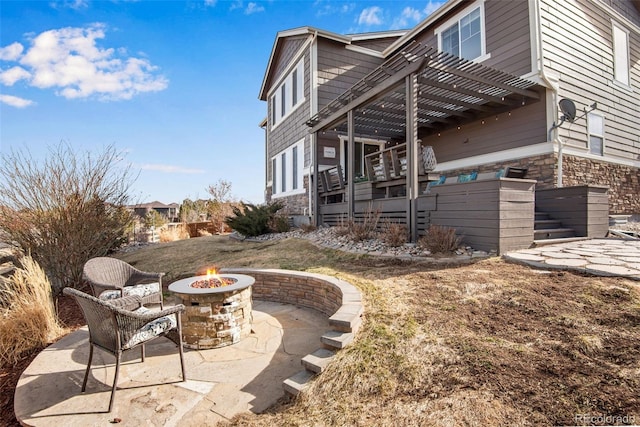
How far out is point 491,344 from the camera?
227 centimetres

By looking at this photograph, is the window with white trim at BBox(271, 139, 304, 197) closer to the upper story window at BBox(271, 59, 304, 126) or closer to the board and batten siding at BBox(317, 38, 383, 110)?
the upper story window at BBox(271, 59, 304, 126)

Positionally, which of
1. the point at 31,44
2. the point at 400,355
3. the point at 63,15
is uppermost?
the point at 63,15

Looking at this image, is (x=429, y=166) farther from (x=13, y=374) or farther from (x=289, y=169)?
(x=289, y=169)

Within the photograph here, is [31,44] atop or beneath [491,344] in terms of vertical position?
atop

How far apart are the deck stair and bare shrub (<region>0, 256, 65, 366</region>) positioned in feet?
22.1

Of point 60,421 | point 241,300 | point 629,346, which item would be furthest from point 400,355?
point 60,421

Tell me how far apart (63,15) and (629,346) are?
10.7m

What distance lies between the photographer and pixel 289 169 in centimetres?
Result: 1280

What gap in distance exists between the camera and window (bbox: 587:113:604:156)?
8.35 m

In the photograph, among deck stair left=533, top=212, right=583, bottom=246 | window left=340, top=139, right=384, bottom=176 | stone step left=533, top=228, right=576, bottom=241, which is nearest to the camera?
deck stair left=533, top=212, right=583, bottom=246

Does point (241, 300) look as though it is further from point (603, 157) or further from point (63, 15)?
point (603, 157)

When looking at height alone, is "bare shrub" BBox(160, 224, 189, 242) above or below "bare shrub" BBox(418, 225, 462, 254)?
below

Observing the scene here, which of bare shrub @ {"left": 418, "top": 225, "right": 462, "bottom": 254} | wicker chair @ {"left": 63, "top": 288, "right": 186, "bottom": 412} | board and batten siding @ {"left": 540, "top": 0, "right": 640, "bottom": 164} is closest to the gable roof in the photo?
board and batten siding @ {"left": 540, "top": 0, "right": 640, "bottom": 164}

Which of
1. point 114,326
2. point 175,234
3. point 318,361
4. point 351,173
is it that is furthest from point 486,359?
point 175,234
